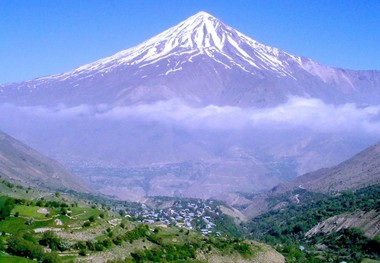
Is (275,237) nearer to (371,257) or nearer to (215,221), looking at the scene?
(215,221)

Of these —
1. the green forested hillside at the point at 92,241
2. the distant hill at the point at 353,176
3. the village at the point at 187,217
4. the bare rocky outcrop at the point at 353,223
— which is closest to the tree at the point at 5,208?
the green forested hillside at the point at 92,241

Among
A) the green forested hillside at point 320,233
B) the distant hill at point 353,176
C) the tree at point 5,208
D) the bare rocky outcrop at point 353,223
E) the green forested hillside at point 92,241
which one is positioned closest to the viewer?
the green forested hillside at point 92,241

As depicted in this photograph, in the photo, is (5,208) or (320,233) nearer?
(5,208)

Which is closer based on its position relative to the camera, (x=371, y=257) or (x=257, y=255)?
(x=257, y=255)

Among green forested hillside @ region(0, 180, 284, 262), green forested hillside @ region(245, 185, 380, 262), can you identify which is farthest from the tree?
green forested hillside @ region(245, 185, 380, 262)

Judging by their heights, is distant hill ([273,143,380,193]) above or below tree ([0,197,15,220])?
above

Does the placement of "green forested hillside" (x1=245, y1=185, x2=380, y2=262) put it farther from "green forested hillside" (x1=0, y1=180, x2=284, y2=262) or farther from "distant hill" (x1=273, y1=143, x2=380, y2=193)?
"green forested hillside" (x1=0, y1=180, x2=284, y2=262)

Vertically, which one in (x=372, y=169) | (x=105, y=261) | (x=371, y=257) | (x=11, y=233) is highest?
(x=372, y=169)

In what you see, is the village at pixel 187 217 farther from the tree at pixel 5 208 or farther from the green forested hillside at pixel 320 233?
the tree at pixel 5 208

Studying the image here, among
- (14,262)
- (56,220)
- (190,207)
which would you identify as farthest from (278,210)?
(14,262)

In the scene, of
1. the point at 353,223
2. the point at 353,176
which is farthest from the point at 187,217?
the point at 353,176

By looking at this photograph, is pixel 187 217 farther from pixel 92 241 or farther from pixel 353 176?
pixel 353 176
